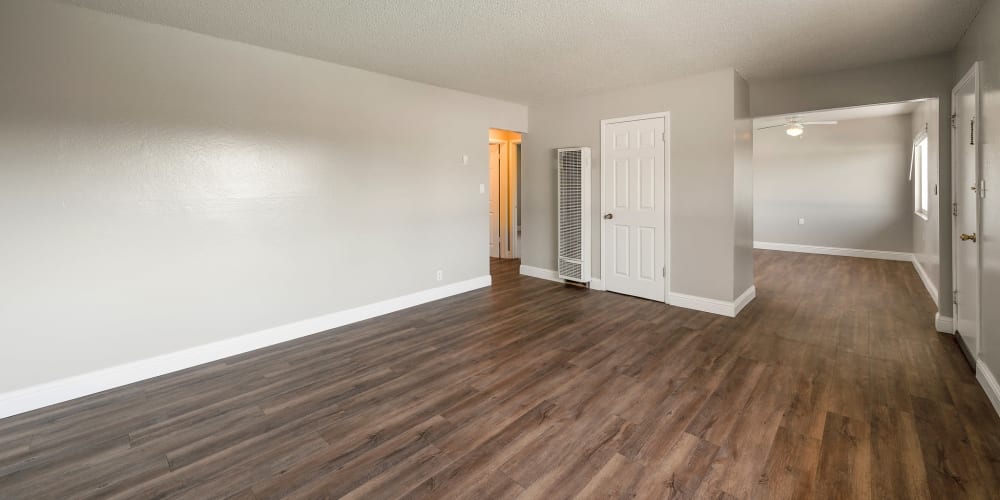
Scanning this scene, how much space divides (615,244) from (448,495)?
4059 millimetres

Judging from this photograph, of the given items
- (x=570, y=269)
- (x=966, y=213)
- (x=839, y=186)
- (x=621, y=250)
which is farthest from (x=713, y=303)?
(x=839, y=186)

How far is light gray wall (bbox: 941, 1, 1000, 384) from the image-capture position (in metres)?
2.56

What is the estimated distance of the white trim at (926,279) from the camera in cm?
494

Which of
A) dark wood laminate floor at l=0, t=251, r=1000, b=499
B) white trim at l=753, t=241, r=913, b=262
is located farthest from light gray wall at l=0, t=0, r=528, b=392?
white trim at l=753, t=241, r=913, b=262

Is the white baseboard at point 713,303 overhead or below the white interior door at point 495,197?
below

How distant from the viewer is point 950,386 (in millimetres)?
2824

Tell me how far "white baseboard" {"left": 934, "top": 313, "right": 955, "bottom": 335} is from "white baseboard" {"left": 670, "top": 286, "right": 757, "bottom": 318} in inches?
59.1

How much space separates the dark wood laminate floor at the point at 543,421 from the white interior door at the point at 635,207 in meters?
1.14

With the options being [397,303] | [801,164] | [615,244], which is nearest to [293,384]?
[397,303]

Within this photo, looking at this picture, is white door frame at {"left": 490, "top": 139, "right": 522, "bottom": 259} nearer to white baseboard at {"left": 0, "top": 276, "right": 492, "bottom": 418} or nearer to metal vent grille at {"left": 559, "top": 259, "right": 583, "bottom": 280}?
metal vent grille at {"left": 559, "top": 259, "right": 583, "bottom": 280}

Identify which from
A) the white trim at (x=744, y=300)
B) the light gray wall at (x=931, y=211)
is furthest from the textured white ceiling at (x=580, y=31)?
the white trim at (x=744, y=300)

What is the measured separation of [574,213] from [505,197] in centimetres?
248

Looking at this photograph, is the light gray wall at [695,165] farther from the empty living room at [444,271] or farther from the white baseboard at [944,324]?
the white baseboard at [944,324]

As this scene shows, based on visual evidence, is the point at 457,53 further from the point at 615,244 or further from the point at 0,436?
the point at 0,436
